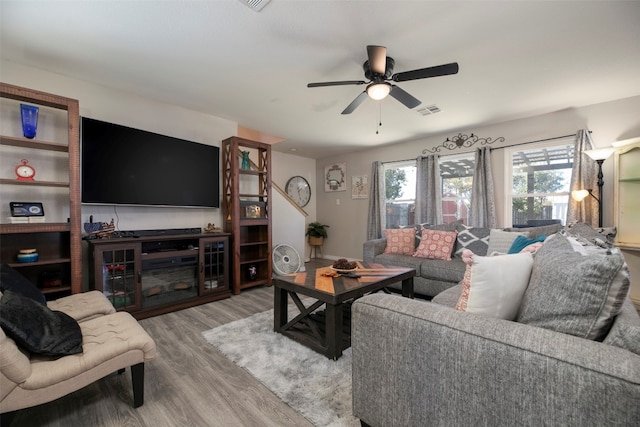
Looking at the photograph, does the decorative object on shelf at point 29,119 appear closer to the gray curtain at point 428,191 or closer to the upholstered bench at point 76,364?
the upholstered bench at point 76,364

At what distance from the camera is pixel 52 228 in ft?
7.40

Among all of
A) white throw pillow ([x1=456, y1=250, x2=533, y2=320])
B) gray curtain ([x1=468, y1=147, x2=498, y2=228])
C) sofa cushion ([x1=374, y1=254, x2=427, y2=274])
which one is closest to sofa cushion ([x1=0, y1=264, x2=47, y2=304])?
white throw pillow ([x1=456, y1=250, x2=533, y2=320])

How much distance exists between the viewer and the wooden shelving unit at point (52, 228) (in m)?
2.24

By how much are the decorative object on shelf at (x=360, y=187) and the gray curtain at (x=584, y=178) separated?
122 inches

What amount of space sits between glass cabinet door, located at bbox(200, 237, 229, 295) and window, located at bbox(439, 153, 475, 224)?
355cm

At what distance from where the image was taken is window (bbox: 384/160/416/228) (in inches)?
202

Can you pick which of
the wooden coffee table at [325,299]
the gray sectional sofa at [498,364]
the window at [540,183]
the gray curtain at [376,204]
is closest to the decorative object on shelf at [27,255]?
the wooden coffee table at [325,299]

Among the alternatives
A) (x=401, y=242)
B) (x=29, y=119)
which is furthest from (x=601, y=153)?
(x=29, y=119)

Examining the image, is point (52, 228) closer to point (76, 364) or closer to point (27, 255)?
point (27, 255)

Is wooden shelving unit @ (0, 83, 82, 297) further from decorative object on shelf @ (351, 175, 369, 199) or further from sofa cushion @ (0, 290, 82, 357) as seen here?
decorative object on shelf @ (351, 175, 369, 199)

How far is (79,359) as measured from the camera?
1.31 m

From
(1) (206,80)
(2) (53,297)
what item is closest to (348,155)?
(1) (206,80)

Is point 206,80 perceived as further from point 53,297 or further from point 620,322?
point 620,322

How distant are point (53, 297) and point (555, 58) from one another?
15.7 feet
